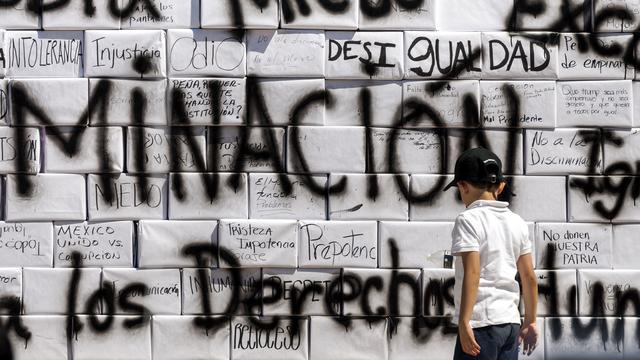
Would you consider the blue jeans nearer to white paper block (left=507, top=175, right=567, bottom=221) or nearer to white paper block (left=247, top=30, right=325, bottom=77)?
white paper block (left=507, top=175, right=567, bottom=221)

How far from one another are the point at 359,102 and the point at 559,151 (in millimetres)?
1257

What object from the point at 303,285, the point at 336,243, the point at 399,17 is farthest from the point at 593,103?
the point at 303,285

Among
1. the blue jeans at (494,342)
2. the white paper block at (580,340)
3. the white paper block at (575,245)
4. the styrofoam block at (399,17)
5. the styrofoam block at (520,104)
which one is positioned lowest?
the white paper block at (580,340)

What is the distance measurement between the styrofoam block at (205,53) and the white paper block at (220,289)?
47.5 inches

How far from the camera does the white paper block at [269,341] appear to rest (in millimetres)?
6418

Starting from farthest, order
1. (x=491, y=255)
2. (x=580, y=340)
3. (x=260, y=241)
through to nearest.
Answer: (x=580, y=340)
(x=260, y=241)
(x=491, y=255)

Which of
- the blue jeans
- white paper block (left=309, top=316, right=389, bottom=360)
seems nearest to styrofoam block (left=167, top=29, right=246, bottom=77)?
white paper block (left=309, top=316, right=389, bottom=360)

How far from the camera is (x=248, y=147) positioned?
6383 millimetres

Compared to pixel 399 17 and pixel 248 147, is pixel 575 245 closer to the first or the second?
pixel 399 17

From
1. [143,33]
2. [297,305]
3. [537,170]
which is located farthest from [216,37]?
[537,170]

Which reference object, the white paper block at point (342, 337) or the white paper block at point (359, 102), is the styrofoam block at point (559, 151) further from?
the white paper block at point (342, 337)

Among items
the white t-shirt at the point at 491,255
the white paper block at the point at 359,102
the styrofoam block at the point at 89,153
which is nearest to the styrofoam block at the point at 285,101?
the white paper block at the point at 359,102

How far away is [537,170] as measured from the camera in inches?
253

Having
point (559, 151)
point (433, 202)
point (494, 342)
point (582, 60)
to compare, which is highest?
point (582, 60)
